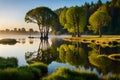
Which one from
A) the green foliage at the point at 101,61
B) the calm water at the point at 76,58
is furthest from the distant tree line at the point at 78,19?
the green foliage at the point at 101,61

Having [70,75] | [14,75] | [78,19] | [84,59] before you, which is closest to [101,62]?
[84,59]

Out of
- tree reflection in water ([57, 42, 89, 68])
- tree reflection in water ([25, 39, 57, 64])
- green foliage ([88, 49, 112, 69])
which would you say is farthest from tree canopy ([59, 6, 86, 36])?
green foliage ([88, 49, 112, 69])

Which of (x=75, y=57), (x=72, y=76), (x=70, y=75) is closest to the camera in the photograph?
(x=72, y=76)

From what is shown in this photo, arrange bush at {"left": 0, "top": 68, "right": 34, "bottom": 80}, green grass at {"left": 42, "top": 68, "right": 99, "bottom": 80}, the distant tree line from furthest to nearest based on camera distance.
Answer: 1. the distant tree line
2. bush at {"left": 0, "top": 68, "right": 34, "bottom": 80}
3. green grass at {"left": 42, "top": 68, "right": 99, "bottom": 80}

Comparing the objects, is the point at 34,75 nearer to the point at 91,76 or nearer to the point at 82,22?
the point at 91,76

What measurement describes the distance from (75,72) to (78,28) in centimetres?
10951

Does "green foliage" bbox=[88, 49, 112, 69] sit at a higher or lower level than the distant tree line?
lower

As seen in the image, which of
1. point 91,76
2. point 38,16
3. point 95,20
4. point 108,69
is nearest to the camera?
point 91,76

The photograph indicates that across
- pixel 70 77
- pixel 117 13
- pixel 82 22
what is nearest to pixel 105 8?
pixel 117 13

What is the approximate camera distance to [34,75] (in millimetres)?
26219

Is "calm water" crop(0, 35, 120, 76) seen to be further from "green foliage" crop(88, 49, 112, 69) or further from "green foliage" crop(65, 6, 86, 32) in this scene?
"green foliage" crop(65, 6, 86, 32)

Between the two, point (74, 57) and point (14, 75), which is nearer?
point (14, 75)

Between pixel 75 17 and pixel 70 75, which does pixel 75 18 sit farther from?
pixel 70 75

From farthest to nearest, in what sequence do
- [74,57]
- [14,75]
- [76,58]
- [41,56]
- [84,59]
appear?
1. [41,56]
2. [74,57]
3. [76,58]
4. [84,59]
5. [14,75]
